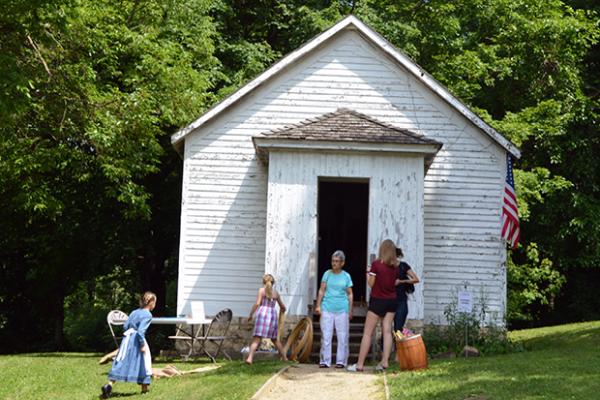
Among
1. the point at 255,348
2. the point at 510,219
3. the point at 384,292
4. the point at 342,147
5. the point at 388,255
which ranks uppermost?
the point at 342,147

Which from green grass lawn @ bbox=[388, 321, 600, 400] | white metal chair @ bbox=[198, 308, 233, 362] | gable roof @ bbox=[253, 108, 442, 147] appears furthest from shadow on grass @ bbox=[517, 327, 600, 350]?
white metal chair @ bbox=[198, 308, 233, 362]

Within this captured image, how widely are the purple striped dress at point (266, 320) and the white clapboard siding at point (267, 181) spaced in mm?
3819

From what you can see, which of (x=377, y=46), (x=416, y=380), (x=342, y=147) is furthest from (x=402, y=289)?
(x=377, y=46)

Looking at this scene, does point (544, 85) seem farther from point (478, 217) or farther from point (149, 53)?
point (149, 53)

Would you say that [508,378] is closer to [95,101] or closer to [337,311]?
[337,311]

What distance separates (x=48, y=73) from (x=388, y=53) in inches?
305

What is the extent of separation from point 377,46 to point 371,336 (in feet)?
27.2

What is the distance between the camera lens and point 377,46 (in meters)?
20.1

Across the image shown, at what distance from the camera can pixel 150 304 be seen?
1264 cm

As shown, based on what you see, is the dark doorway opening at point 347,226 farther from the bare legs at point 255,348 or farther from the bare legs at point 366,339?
the bare legs at point 366,339

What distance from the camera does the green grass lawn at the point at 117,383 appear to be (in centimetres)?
1190

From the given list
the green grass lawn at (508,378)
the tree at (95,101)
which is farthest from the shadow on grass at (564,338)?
the tree at (95,101)

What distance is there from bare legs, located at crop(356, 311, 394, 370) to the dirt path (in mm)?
265

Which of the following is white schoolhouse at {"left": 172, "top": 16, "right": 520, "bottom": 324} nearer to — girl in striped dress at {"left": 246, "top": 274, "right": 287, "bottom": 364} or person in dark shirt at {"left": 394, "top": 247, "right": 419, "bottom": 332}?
girl in striped dress at {"left": 246, "top": 274, "right": 287, "bottom": 364}
